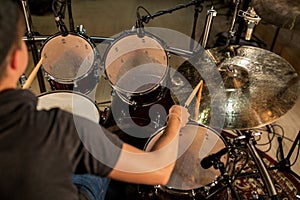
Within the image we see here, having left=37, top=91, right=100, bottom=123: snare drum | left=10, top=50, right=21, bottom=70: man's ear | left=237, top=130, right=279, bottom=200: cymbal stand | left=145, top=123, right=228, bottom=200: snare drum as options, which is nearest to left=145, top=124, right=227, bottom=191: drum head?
left=145, top=123, right=228, bottom=200: snare drum

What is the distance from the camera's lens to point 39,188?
2.31 feet

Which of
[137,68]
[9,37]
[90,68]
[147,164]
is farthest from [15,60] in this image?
[137,68]

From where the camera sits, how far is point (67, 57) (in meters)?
1.99

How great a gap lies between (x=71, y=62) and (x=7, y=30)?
133 cm

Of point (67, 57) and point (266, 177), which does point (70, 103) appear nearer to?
point (67, 57)

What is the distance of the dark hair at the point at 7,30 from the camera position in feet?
2.23

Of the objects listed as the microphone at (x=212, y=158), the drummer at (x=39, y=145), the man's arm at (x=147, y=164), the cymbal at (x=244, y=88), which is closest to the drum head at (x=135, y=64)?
the cymbal at (x=244, y=88)

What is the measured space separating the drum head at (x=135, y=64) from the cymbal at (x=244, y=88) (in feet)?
0.76

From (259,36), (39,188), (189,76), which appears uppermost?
(39,188)

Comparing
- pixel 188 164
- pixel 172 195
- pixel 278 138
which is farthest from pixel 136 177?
pixel 278 138

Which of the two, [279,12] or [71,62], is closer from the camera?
[279,12]

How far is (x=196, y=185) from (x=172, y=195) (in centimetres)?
13

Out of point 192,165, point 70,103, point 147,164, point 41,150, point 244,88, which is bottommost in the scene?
point 192,165

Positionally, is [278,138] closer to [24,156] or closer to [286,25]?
[286,25]
